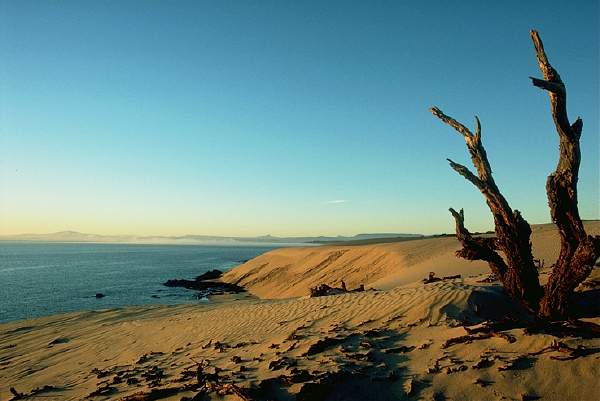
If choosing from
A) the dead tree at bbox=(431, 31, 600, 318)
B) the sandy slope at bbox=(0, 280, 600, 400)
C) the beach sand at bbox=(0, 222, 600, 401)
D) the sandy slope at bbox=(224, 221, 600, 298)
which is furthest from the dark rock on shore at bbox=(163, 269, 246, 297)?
the dead tree at bbox=(431, 31, 600, 318)

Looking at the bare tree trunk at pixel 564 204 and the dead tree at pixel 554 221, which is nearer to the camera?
the bare tree trunk at pixel 564 204

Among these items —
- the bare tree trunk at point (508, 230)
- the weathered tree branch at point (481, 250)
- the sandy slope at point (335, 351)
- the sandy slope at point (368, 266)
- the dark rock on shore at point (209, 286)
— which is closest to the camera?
the sandy slope at point (335, 351)

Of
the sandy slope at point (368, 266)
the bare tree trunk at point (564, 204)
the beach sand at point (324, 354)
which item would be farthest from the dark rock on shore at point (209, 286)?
the bare tree trunk at point (564, 204)

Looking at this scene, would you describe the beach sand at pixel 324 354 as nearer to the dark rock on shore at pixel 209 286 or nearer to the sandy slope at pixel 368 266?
the sandy slope at pixel 368 266

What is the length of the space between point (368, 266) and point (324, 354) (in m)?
22.2

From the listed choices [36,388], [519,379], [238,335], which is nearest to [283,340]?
[238,335]

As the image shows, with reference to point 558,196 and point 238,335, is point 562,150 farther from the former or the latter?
point 238,335

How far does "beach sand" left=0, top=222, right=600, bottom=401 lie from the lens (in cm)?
611

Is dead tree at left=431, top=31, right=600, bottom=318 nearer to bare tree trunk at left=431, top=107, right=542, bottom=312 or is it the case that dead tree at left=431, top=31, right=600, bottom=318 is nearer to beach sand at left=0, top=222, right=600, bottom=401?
bare tree trunk at left=431, top=107, right=542, bottom=312

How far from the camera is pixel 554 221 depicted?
696 centimetres

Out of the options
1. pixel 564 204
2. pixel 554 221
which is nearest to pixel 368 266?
pixel 554 221

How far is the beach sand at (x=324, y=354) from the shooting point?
6109mm

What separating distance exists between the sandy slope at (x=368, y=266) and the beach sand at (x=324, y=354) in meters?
8.99

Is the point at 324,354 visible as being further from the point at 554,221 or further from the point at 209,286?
the point at 209,286
